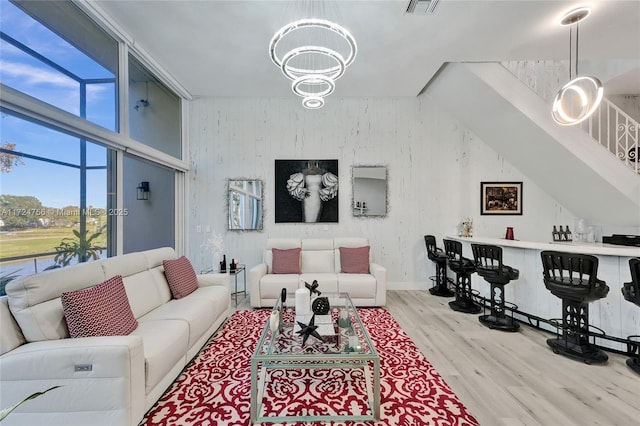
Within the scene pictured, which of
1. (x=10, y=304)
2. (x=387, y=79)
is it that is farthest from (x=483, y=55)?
(x=10, y=304)

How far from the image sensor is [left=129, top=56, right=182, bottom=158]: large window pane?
3623 mm

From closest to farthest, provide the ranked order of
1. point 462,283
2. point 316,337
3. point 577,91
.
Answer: point 316,337
point 577,91
point 462,283

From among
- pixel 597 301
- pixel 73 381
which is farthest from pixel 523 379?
pixel 73 381

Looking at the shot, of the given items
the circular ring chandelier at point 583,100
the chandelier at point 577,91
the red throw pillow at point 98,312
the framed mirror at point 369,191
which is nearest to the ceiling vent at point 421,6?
the chandelier at point 577,91

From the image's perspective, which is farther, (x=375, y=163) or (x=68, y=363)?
(x=375, y=163)

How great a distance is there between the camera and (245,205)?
507cm

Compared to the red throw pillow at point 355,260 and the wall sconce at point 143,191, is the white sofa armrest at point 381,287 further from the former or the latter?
the wall sconce at point 143,191

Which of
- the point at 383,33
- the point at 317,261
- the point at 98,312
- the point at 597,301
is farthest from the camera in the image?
the point at 317,261

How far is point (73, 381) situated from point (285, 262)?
290cm

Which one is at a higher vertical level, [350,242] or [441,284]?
[350,242]

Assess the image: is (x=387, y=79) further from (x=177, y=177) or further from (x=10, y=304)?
(x=10, y=304)

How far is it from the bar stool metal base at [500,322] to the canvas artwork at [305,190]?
112 inches

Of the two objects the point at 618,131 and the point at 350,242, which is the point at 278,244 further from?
the point at 618,131

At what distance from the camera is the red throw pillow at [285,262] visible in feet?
14.4
